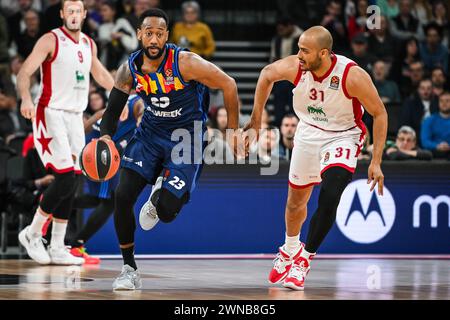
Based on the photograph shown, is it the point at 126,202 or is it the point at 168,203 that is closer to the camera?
the point at 126,202

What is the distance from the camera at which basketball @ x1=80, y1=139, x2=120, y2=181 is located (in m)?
8.20

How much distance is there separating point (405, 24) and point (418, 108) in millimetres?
2959

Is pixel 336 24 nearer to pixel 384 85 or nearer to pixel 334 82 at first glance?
pixel 384 85

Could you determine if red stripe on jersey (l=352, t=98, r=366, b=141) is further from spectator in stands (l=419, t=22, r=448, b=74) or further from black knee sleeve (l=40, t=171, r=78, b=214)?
spectator in stands (l=419, t=22, r=448, b=74)

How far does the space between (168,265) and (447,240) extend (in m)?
3.71

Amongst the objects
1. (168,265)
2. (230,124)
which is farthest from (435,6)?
(230,124)

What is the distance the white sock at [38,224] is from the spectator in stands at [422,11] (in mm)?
9014

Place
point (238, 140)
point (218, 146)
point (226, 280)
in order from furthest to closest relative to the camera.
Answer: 1. point (218, 146)
2. point (226, 280)
3. point (238, 140)

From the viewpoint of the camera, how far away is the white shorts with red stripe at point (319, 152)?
8.38 metres

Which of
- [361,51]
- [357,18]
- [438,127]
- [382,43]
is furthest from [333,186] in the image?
[357,18]

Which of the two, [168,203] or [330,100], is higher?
[330,100]

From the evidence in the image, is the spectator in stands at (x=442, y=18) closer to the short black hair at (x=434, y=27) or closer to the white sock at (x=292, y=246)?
the short black hair at (x=434, y=27)

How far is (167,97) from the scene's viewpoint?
827cm

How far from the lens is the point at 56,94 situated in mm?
10734
